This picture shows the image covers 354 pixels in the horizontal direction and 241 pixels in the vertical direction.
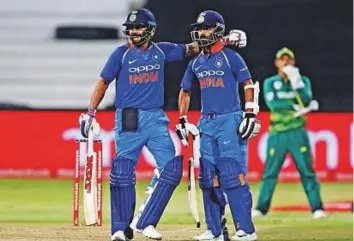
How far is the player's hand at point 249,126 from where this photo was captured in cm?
850

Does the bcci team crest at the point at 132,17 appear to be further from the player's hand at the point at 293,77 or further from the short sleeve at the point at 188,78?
the player's hand at the point at 293,77

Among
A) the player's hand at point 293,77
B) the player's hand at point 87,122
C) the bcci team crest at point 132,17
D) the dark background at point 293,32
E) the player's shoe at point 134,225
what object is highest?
the dark background at point 293,32

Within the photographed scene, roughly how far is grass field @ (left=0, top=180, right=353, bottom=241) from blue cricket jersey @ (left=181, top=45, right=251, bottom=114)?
1065 millimetres

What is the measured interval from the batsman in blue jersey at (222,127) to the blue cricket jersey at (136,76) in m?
0.31

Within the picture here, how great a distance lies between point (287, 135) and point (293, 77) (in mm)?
556

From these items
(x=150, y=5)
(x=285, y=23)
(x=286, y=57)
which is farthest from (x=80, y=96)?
(x=286, y=57)

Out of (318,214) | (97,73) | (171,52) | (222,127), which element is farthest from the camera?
(97,73)

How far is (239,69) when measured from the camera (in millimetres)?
8625

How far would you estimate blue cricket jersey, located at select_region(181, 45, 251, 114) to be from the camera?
340 inches

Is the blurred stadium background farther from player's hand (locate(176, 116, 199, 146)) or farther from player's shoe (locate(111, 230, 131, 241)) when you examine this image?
player's shoe (locate(111, 230, 131, 241))

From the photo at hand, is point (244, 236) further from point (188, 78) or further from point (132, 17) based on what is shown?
point (132, 17)

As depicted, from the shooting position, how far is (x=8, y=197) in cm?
1373

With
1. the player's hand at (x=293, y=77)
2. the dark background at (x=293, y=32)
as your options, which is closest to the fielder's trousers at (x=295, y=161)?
the player's hand at (x=293, y=77)

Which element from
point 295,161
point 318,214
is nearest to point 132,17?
point 295,161
